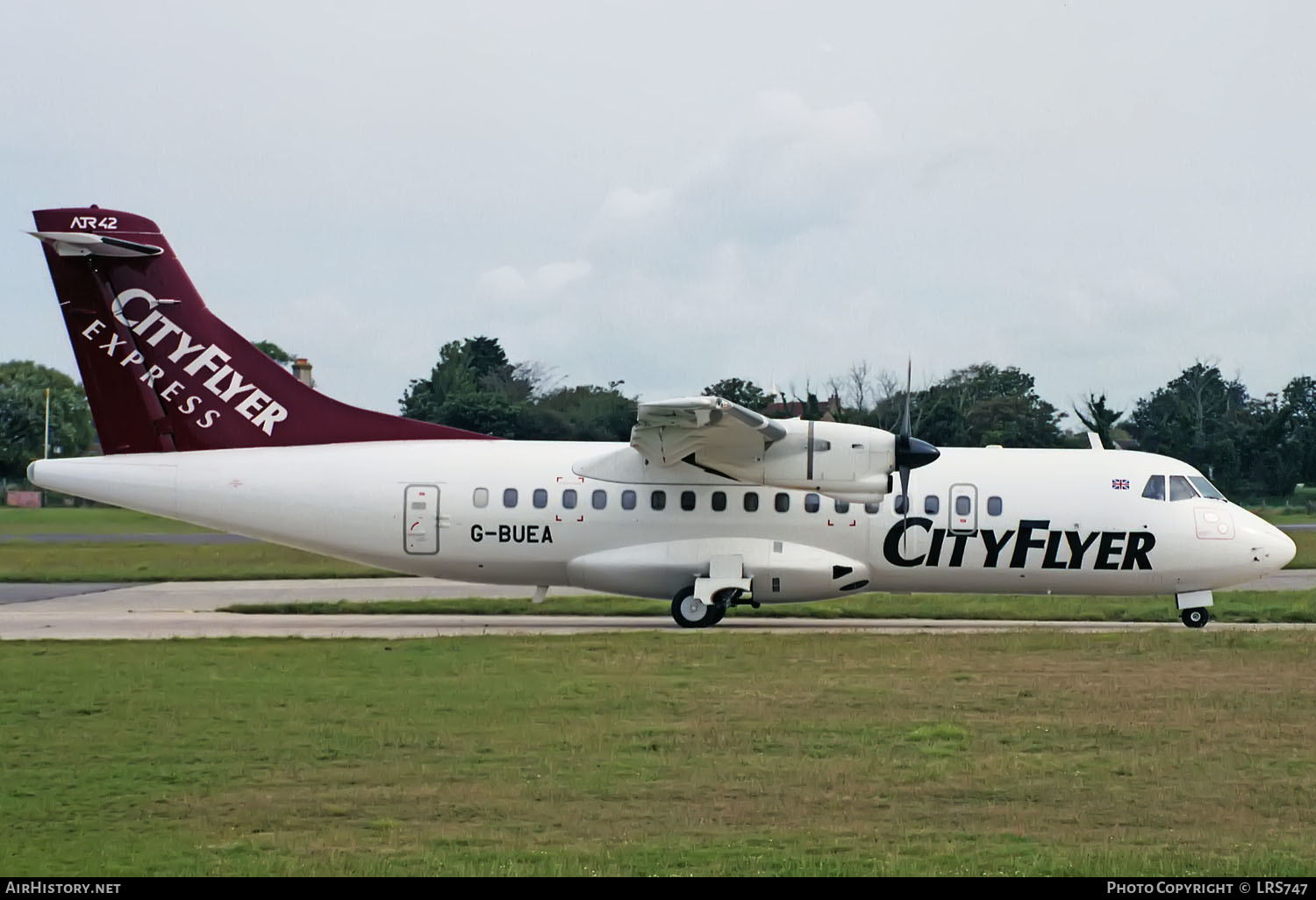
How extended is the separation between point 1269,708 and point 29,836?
34.9ft

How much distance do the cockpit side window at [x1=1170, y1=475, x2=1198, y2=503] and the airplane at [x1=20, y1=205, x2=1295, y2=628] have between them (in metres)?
0.03

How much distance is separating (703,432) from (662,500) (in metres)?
1.55

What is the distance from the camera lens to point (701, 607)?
20469mm

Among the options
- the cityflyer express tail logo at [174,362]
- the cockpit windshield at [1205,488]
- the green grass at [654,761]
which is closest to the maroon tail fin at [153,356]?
the cityflyer express tail logo at [174,362]

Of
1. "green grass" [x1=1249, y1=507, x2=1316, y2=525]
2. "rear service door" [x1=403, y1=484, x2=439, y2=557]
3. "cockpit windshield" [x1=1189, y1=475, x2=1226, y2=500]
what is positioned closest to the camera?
"rear service door" [x1=403, y1=484, x2=439, y2=557]

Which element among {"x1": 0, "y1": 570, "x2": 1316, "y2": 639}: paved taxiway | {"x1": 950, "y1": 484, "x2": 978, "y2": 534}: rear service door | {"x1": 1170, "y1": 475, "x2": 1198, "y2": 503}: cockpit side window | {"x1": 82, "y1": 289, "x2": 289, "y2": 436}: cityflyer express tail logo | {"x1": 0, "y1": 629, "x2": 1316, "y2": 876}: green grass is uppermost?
{"x1": 82, "y1": 289, "x2": 289, "y2": 436}: cityflyer express tail logo

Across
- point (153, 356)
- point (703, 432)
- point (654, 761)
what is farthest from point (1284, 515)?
point (654, 761)

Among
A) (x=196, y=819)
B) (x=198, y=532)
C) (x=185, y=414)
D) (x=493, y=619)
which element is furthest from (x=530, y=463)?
(x=198, y=532)

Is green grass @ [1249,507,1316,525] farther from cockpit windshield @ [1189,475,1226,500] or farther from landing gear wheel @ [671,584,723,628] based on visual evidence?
landing gear wheel @ [671,584,723,628]

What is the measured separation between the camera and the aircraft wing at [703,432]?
18922mm

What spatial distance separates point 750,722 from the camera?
12320mm

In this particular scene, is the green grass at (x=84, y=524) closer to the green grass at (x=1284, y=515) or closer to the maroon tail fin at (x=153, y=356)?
the maroon tail fin at (x=153, y=356)

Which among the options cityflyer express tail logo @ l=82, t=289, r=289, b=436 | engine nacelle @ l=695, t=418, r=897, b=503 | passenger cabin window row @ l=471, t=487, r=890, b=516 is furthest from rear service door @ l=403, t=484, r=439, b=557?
engine nacelle @ l=695, t=418, r=897, b=503

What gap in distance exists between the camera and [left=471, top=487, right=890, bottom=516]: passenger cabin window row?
2073 centimetres
